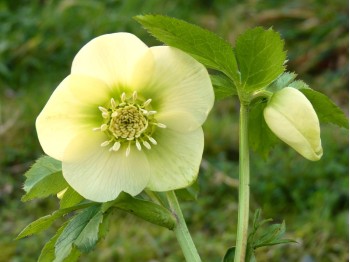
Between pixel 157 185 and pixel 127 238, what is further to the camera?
pixel 127 238

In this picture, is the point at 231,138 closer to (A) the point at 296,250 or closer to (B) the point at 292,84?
(A) the point at 296,250

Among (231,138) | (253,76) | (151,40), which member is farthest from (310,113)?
(151,40)

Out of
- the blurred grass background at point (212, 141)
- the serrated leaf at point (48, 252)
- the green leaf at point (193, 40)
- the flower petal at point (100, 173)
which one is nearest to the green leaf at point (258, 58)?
the green leaf at point (193, 40)

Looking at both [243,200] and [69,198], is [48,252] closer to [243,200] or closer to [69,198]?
[69,198]

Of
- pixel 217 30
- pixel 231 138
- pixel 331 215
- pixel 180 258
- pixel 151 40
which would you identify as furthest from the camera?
pixel 217 30

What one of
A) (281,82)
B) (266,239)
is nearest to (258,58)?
(281,82)
